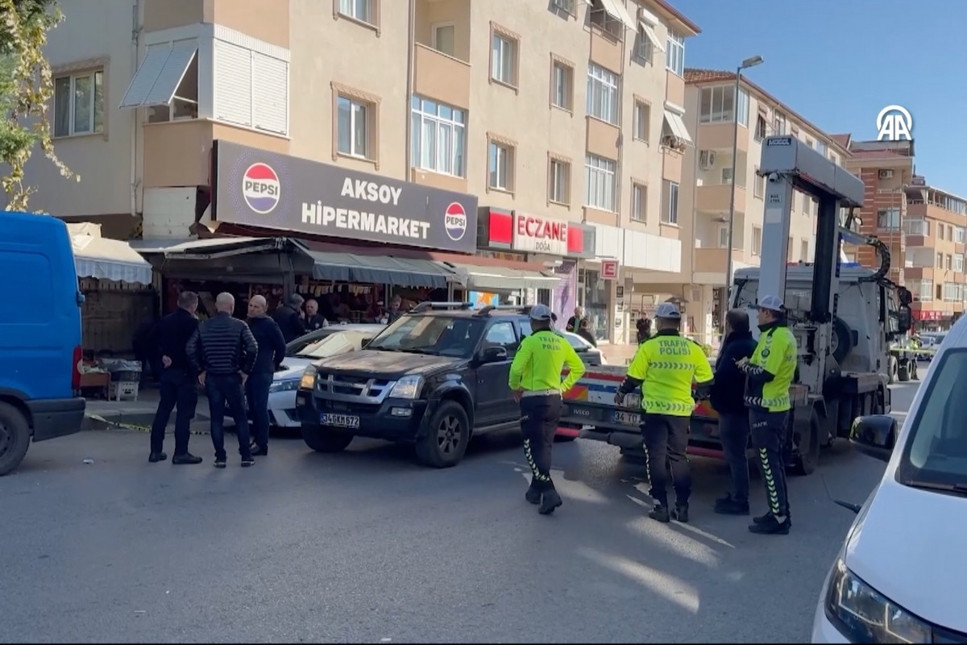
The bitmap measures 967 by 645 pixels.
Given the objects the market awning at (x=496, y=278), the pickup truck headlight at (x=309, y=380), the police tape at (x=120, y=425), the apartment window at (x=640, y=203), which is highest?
the apartment window at (x=640, y=203)

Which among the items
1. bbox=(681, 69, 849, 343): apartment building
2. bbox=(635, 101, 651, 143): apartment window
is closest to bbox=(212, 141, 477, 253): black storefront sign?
bbox=(635, 101, 651, 143): apartment window

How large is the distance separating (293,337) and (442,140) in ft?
33.2

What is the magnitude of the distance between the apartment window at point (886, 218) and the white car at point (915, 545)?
7249 cm

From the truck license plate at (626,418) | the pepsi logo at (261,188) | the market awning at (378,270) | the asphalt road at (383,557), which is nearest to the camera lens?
the asphalt road at (383,557)

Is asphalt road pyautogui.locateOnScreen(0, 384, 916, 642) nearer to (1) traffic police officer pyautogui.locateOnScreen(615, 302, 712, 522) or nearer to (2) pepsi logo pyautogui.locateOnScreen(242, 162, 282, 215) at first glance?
(1) traffic police officer pyautogui.locateOnScreen(615, 302, 712, 522)

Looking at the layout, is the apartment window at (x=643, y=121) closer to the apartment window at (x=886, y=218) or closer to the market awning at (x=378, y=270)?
the market awning at (x=378, y=270)

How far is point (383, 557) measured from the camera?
6.13 meters

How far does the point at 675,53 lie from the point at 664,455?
98.8 feet

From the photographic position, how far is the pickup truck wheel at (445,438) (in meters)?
9.41

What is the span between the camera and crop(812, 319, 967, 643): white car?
3.03 m

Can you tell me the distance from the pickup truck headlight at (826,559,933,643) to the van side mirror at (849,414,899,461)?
112 centimetres

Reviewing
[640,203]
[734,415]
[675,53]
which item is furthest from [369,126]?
[675,53]

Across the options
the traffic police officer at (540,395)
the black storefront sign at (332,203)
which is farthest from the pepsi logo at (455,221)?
the traffic police officer at (540,395)

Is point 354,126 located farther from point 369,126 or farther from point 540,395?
point 540,395
